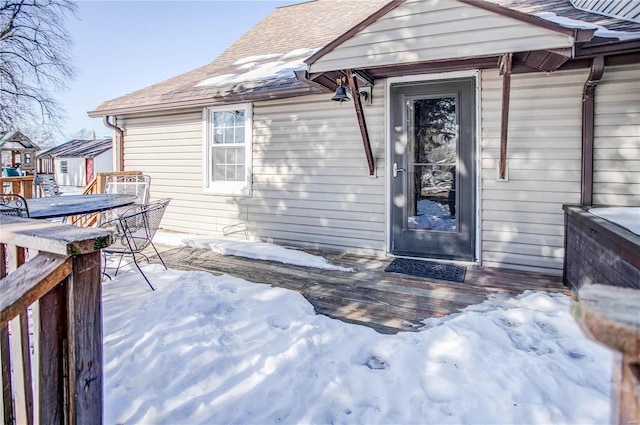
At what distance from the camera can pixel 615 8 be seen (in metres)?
3.93

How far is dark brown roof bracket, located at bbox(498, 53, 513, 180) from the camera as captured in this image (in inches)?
130

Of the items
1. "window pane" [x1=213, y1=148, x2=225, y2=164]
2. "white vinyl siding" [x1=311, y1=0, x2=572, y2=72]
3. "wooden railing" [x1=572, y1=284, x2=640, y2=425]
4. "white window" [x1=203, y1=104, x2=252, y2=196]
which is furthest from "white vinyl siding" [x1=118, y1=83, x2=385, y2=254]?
"wooden railing" [x1=572, y1=284, x2=640, y2=425]

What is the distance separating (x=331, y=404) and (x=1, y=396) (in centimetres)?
135

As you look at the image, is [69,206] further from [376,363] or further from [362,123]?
[362,123]

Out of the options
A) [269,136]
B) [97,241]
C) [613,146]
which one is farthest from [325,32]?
[97,241]

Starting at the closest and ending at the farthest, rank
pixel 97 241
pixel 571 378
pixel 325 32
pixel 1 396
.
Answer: pixel 97 241, pixel 1 396, pixel 571 378, pixel 325 32

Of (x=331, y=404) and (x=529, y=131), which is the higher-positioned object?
(x=529, y=131)

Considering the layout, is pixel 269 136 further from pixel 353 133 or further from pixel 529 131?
pixel 529 131

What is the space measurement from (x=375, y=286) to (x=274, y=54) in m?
4.95

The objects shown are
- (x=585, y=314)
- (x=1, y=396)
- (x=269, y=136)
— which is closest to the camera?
(x=585, y=314)

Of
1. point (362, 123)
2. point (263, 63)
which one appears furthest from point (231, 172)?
point (362, 123)

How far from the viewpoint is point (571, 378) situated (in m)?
1.89

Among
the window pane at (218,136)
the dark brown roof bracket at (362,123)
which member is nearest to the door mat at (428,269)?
the dark brown roof bracket at (362,123)

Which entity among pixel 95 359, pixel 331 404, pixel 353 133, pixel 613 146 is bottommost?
pixel 331 404
